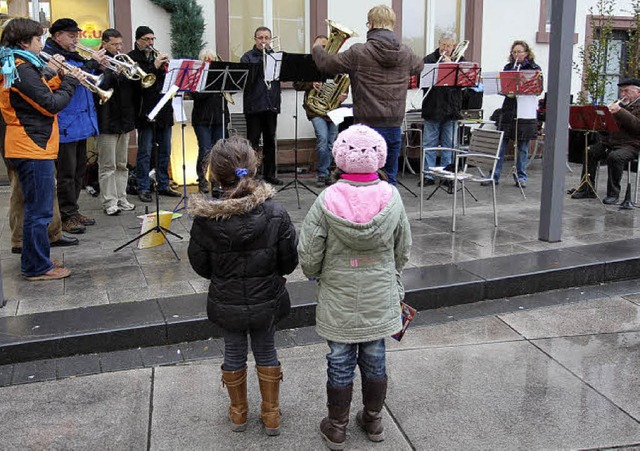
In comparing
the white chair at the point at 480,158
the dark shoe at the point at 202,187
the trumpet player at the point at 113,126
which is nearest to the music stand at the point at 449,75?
the white chair at the point at 480,158

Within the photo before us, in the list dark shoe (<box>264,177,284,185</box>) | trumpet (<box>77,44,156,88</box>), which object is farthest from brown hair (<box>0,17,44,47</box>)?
dark shoe (<box>264,177,284,185</box>)

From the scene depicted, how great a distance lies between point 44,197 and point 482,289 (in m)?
3.56

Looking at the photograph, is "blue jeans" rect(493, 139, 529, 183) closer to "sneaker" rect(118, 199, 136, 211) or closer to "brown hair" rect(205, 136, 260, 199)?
"sneaker" rect(118, 199, 136, 211)

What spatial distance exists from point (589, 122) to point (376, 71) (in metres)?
3.84

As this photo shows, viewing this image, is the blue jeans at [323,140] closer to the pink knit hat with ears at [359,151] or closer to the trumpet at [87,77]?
the trumpet at [87,77]

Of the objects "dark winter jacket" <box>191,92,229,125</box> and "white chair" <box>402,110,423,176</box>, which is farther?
"white chair" <box>402,110,423,176</box>

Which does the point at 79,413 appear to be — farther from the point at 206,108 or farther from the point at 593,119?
the point at 593,119

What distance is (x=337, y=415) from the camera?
136 inches

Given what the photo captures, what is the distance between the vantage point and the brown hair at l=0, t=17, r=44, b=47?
5219mm

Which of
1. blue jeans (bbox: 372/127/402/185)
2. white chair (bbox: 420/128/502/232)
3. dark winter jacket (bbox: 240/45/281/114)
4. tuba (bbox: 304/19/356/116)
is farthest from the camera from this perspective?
tuba (bbox: 304/19/356/116)

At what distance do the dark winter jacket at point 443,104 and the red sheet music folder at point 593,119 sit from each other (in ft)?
4.87

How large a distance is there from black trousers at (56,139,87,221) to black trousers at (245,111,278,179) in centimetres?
268

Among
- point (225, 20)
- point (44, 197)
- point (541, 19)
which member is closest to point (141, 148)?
point (225, 20)

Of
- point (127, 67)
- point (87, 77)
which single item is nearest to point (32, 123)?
point (87, 77)
